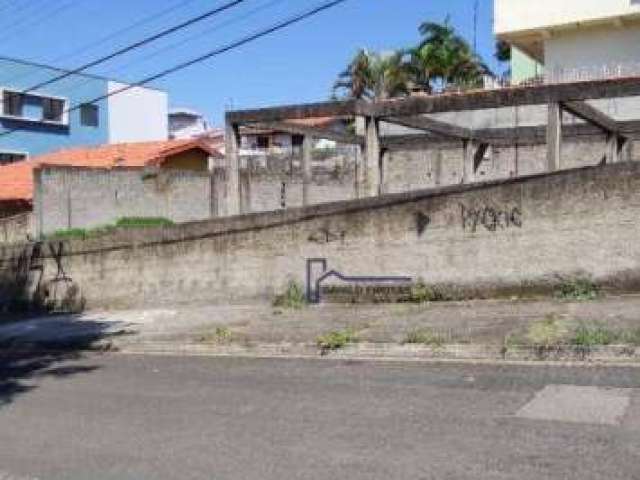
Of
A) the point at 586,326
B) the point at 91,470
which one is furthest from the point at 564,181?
the point at 91,470

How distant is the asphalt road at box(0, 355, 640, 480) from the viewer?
22.6 feet

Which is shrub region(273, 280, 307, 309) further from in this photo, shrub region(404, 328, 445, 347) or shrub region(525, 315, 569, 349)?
shrub region(525, 315, 569, 349)

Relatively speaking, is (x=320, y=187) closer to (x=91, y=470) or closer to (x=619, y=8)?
(x=619, y=8)

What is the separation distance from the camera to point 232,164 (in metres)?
18.4

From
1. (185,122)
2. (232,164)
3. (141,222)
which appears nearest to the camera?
(232,164)

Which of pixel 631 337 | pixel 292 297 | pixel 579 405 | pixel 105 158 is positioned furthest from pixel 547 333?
pixel 105 158

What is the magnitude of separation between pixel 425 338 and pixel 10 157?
36402 millimetres

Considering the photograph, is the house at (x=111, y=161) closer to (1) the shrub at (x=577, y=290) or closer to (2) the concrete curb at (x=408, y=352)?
(2) the concrete curb at (x=408, y=352)

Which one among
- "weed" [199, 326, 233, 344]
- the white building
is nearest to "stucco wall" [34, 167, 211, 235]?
"weed" [199, 326, 233, 344]

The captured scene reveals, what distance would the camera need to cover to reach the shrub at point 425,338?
11.8m

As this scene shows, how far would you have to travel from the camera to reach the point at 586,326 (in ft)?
37.9

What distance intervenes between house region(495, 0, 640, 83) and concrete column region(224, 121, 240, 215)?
1132cm

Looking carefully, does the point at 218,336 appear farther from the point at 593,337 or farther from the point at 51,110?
the point at 51,110

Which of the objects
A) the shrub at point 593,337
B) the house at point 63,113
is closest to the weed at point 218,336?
the shrub at point 593,337
